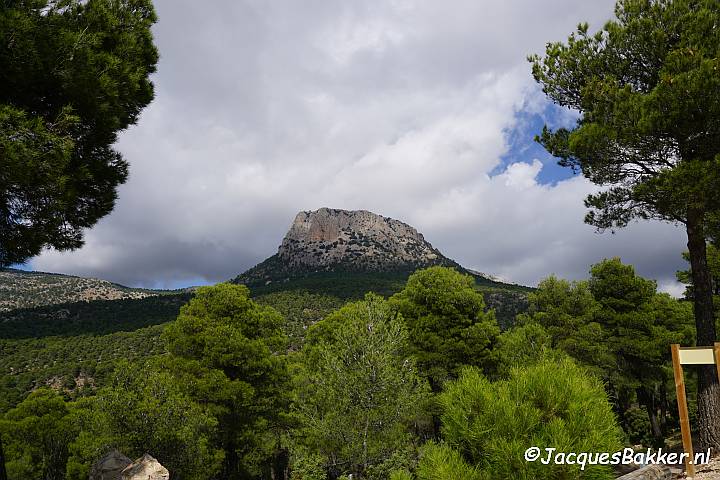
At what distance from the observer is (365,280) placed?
→ 97062 millimetres

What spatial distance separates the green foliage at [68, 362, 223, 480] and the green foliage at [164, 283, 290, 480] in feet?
5.82

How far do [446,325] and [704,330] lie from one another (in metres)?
9.74

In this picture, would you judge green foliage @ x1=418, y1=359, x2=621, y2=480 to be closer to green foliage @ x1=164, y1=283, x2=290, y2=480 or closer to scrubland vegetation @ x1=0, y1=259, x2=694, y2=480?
scrubland vegetation @ x1=0, y1=259, x2=694, y2=480

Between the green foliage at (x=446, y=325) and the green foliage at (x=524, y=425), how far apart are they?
44.3 ft

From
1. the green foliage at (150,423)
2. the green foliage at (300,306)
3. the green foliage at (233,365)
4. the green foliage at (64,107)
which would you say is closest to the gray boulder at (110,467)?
the green foliage at (150,423)

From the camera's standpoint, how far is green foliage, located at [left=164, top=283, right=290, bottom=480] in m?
16.9

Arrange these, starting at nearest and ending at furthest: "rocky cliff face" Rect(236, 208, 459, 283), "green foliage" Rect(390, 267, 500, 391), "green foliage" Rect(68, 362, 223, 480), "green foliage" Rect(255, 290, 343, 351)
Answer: "green foliage" Rect(68, 362, 223, 480) → "green foliage" Rect(390, 267, 500, 391) → "green foliage" Rect(255, 290, 343, 351) → "rocky cliff face" Rect(236, 208, 459, 283)

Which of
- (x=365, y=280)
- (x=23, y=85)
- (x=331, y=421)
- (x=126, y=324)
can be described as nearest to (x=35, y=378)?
(x=126, y=324)

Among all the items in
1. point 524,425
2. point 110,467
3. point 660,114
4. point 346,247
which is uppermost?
point 346,247

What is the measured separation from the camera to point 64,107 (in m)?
5.46

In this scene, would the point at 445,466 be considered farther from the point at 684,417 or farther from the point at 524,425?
the point at 684,417

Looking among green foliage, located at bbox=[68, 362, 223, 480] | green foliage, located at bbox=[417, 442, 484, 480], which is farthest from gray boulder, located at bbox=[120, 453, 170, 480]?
green foliage, located at bbox=[417, 442, 484, 480]

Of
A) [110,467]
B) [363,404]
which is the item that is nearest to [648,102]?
[363,404]

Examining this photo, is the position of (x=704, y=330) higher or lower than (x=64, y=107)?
lower
